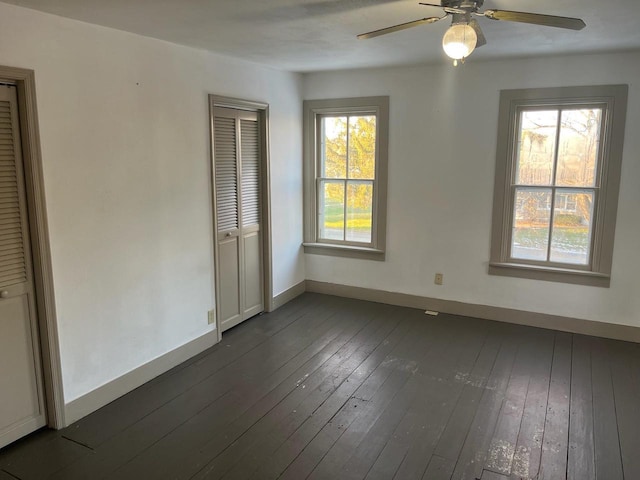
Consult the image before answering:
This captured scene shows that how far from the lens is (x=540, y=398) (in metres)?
3.13

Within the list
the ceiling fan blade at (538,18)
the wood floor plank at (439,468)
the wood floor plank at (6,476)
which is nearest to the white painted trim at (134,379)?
the wood floor plank at (6,476)

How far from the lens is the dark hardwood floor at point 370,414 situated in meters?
2.46

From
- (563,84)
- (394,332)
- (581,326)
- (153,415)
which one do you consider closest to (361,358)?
(394,332)

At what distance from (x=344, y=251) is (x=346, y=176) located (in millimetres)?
810

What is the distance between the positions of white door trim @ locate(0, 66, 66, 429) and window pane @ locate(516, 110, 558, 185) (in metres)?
3.75

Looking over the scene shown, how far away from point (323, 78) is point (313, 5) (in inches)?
98.6

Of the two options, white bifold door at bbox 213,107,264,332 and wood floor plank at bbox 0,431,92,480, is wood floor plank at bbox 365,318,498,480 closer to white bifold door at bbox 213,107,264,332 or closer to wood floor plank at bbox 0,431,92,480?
wood floor plank at bbox 0,431,92,480

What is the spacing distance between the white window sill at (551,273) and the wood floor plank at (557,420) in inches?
22.4

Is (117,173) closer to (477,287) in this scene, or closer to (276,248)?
(276,248)

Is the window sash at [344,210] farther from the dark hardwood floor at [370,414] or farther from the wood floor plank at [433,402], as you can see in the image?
the wood floor plank at [433,402]

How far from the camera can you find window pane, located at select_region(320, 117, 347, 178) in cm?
500

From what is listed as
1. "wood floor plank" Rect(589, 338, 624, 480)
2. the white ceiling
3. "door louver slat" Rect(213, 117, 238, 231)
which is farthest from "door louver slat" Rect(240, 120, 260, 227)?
"wood floor plank" Rect(589, 338, 624, 480)

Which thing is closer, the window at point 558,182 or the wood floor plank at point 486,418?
the wood floor plank at point 486,418

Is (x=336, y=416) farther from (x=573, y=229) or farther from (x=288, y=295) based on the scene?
(x=573, y=229)
